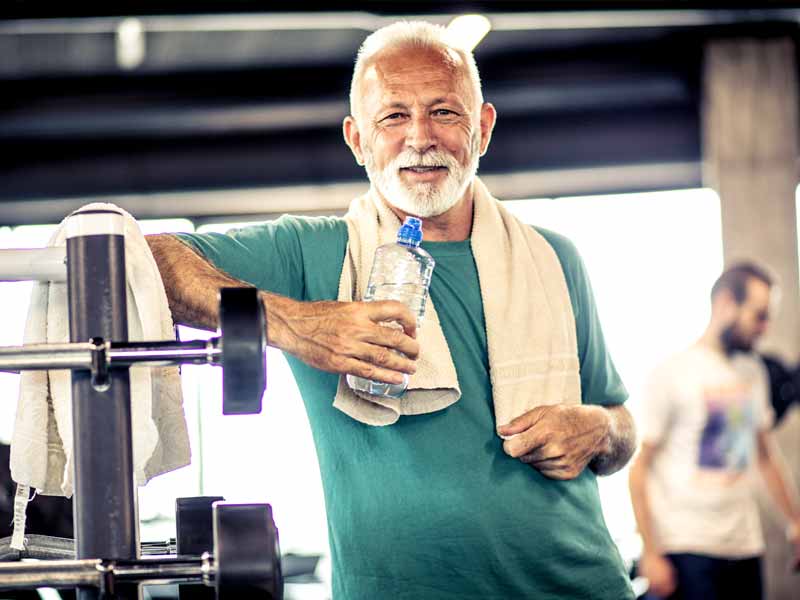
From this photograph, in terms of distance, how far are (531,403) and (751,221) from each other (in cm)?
472

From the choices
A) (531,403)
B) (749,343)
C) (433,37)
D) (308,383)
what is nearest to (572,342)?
(531,403)

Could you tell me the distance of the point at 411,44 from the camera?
1.88m

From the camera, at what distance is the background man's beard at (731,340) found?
404 centimetres

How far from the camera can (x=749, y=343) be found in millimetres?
4109

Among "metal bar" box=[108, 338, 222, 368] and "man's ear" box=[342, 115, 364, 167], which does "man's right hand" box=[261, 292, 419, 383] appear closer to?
"metal bar" box=[108, 338, 222, 368]

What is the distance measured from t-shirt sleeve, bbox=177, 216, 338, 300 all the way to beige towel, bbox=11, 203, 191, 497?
39 cm

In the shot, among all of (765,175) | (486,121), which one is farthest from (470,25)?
(486,121)

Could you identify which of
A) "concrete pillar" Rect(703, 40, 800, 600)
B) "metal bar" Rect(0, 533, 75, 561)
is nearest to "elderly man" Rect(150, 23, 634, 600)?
"metal bar" Rect(0, 533, 75, 561)

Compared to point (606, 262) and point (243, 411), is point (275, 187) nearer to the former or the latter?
point (606, 262)

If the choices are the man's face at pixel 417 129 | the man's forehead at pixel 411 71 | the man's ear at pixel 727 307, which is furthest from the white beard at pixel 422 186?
the man's ear at pixel 727 307

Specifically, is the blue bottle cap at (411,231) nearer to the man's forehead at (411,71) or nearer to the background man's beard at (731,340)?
the man's forehead at (411,71)

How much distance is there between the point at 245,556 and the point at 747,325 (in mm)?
3451

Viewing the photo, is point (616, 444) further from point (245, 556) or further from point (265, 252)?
point (245, 556)

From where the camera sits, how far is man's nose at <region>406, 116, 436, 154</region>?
183cm
